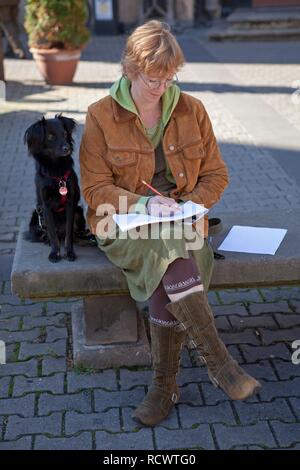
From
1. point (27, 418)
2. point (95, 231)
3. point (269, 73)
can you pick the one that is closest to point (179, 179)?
point (95, 231)

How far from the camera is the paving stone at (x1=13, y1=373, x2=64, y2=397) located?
339cm

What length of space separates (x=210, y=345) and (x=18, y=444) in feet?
3.05

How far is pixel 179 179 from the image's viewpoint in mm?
3439

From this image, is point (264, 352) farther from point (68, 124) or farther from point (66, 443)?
point (68, 124)

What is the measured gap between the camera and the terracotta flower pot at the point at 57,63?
9.94 metres

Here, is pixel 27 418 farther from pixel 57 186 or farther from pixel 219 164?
pixel 219 164

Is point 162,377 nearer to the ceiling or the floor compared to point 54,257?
nearer to the floor

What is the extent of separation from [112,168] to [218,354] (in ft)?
3.36

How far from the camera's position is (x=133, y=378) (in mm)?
3467

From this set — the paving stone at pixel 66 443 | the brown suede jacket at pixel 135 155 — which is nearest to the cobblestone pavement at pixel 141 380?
the paving stone at pixel 66 443

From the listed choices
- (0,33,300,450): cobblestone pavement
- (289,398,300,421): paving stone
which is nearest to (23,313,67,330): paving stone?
(0,33,300,450): cobblestone pavement

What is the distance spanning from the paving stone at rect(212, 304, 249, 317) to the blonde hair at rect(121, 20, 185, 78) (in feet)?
5.11

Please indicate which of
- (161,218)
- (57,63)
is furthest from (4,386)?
(57,63)

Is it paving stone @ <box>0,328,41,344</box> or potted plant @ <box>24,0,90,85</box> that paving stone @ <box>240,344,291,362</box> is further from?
potted plant @ <box>24,0,90,85</box>
